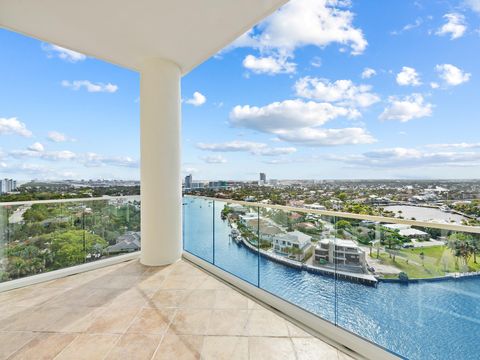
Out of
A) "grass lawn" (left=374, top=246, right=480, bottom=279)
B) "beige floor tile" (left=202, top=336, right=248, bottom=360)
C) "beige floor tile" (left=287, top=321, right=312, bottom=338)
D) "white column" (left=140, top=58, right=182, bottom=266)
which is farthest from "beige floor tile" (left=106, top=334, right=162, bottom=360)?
"grass lawn" (left=374, top=246, right=480, bottom=279)

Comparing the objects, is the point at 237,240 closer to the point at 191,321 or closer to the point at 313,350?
the point at 191,321

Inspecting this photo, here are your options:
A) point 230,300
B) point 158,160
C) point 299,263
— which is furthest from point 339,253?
point 158,160

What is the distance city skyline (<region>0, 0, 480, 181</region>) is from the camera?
12.9 ft

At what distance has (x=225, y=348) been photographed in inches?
68.4

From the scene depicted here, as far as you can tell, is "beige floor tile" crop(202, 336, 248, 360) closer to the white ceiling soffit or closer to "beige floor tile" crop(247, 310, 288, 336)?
"beige floor tile" crop(247, 310, 288, 336)

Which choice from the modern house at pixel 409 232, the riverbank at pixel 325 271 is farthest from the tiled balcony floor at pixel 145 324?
the modern house at pixel 409 232

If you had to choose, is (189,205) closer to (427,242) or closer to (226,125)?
(427,242)

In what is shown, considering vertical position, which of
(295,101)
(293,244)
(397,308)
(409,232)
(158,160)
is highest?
(295,101)

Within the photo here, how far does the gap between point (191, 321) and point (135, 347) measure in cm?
49

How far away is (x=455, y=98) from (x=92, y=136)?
27.2 ft

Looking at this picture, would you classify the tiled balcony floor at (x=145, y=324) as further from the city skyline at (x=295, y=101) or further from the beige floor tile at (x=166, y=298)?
the city skyline at (x=295, y=101)

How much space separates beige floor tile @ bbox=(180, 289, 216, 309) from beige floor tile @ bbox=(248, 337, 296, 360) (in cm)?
69

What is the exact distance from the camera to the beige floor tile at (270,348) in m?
1.64

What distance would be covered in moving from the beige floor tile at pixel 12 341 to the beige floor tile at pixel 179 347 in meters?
1.10
